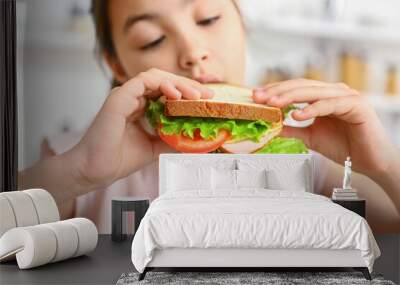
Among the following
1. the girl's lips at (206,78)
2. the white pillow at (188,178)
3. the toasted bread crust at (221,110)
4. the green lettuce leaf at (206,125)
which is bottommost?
the white pillow at (188,178)

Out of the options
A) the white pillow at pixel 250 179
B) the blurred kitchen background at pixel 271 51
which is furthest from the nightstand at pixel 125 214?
the white pillow at pixel 250 179

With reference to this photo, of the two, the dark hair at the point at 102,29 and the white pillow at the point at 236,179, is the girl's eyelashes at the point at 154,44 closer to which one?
the dark hair at the point at 102,29

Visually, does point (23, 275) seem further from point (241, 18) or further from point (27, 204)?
point (241, 18)

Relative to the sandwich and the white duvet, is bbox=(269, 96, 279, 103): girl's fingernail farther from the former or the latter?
the white duvet

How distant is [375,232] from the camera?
20.8 feet

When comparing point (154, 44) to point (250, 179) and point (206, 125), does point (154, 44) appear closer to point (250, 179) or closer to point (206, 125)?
point (206, 125)

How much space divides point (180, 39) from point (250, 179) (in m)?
1.37

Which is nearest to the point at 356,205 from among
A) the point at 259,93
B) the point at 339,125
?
the point at 339,125

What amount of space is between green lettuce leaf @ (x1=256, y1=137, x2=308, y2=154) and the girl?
0.08 metres

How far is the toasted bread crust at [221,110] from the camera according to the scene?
6000 mm

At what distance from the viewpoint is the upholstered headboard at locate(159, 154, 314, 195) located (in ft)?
19.2

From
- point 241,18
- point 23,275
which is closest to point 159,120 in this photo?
point 241,18

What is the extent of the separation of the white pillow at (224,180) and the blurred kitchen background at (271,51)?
94 cm

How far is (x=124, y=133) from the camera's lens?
622cm
